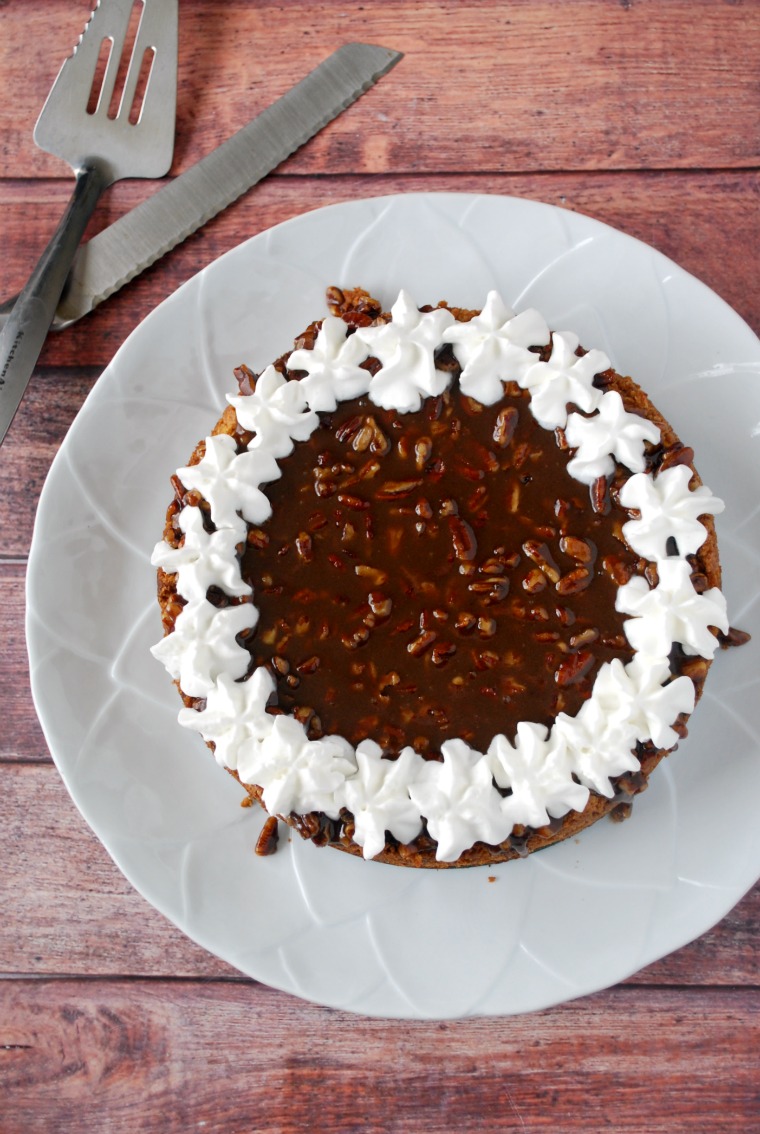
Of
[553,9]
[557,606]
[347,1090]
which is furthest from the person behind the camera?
[553,9]

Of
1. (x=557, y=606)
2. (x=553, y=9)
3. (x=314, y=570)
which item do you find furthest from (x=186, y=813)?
(x=553, y=9)

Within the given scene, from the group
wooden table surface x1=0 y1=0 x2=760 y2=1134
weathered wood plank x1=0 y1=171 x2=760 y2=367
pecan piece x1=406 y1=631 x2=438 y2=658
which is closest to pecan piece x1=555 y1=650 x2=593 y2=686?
pecan piece x1=406 y1=631 x2=438 y2=658

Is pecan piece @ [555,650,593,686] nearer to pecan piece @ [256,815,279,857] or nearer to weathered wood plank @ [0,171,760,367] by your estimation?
pecan piece @ [256,815,279,857]

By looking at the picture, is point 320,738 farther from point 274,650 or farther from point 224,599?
point 224,599

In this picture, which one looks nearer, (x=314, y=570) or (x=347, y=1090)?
(x=314, y=570)

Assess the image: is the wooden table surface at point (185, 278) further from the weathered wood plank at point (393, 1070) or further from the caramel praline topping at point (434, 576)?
the caramel praline topping at point (434, 576)
